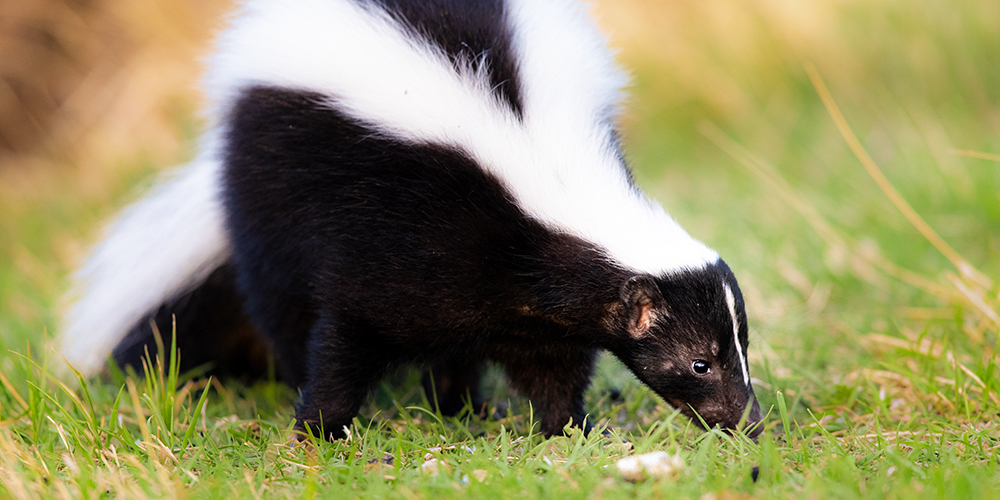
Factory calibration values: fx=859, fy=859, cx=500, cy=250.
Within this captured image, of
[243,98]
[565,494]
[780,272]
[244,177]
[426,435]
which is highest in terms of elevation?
[243,98]

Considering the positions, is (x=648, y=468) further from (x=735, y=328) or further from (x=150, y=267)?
(x=150, y=267)

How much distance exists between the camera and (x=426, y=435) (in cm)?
356

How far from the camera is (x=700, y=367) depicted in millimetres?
3182

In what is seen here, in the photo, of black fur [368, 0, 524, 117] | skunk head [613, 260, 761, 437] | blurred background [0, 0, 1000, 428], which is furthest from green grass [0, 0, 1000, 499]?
black fur [368, 0, 524, 117]

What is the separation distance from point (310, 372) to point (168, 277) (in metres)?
1.21

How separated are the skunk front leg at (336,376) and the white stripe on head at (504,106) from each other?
0.83 m

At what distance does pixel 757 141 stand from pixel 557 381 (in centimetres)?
509

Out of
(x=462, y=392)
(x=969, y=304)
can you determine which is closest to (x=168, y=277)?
(x=462, y=392)

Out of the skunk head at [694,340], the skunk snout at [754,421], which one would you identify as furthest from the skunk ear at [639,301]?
the skunk snout at [754,421]

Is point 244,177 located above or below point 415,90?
below

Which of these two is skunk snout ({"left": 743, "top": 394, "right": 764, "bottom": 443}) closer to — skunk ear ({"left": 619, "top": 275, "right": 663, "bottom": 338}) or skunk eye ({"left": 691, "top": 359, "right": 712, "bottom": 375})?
skunk eye ({"left": 691, "top": 359, "right": 712, "bottom": 375})

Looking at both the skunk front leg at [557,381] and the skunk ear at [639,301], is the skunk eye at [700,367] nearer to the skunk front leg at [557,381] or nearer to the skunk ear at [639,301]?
the skunk ear at [639,301]

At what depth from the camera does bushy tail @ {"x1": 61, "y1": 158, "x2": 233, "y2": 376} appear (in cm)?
421

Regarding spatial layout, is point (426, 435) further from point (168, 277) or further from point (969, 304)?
point (969, 304)
